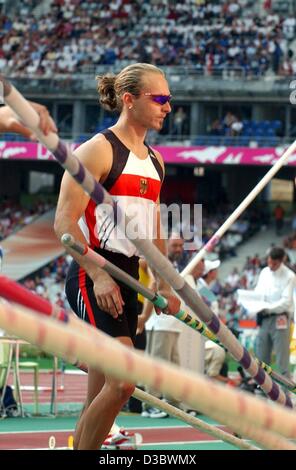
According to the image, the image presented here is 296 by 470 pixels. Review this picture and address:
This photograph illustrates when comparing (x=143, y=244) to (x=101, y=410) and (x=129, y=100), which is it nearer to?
(x=101, y=410)

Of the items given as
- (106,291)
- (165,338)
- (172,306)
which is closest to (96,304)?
(106,291)

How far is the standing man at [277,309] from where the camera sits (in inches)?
529

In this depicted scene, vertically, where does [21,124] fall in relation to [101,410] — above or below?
above

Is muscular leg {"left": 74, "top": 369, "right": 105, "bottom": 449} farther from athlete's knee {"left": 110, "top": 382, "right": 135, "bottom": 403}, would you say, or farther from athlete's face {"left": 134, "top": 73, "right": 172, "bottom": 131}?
athlete's face {"left": 134, "top": 73, "right": 172, "bottom": 131}

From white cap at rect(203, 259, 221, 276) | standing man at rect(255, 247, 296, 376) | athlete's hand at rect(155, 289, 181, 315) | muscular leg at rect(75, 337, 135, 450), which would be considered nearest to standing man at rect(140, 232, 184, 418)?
white cap at rect(203, 259, 221, 276)

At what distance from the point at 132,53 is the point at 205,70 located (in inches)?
112

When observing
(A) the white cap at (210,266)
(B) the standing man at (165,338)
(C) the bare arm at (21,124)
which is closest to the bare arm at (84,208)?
(C) the bare arm at (21,124)

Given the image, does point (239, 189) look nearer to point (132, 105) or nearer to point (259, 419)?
point (132, 105)

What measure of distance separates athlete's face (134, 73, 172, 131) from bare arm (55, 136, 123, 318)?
24 cm

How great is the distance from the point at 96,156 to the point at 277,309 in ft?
→ 26.9

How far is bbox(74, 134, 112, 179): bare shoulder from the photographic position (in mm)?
5535

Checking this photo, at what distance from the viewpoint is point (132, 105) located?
5.77m

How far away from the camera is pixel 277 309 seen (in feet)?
44.4

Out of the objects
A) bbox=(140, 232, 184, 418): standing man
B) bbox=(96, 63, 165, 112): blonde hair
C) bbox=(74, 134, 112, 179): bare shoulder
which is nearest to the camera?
bbox=(74, 134, 112, 179): bare shoulder
